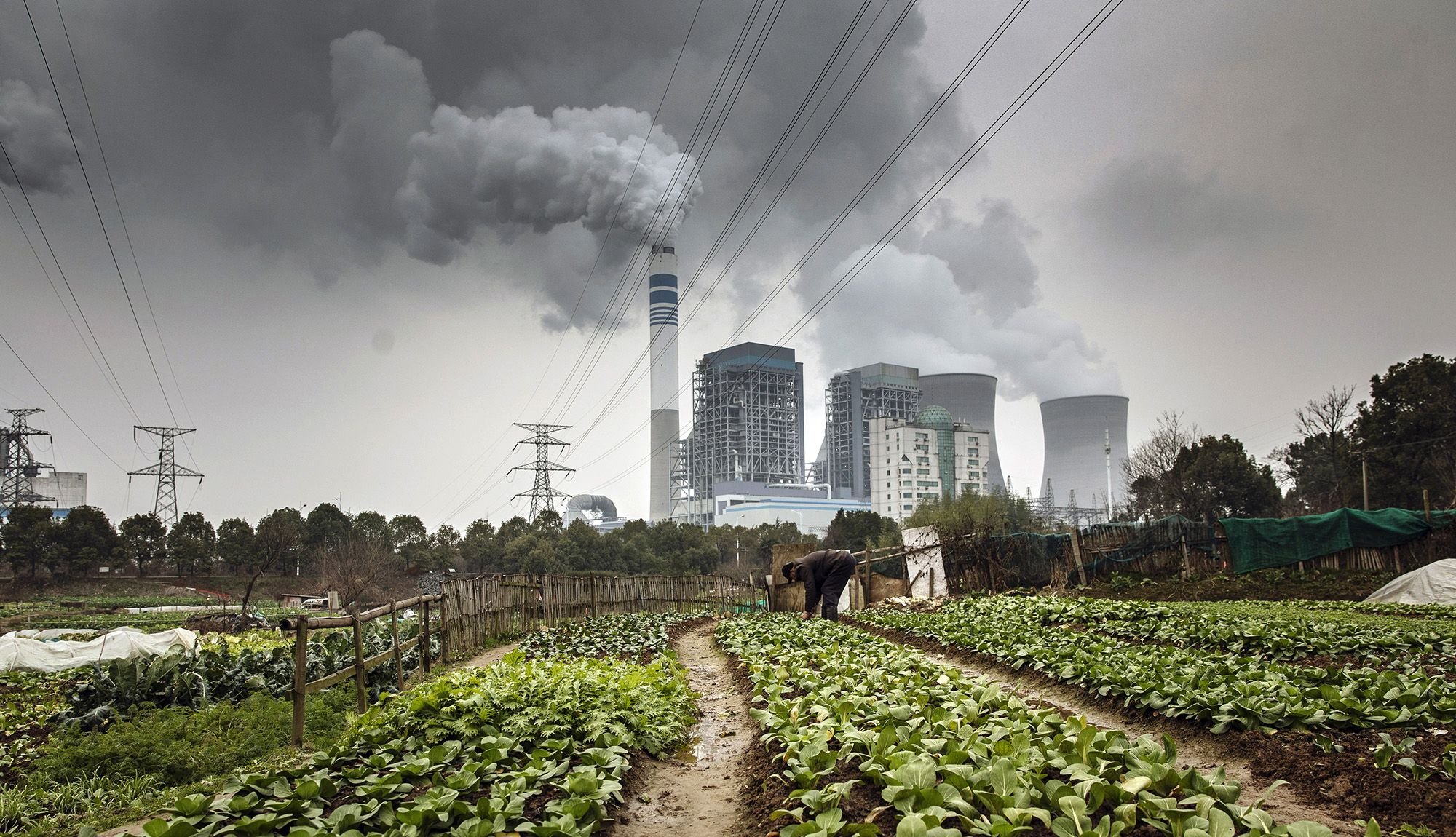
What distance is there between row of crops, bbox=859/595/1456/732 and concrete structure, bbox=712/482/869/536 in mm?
110095

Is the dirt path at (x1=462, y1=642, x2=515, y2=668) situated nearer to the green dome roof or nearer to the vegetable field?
the vegetable field

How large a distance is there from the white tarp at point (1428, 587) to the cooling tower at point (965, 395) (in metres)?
152

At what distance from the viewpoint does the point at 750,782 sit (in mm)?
5852

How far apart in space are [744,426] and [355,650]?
146301 mm

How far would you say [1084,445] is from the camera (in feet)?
465

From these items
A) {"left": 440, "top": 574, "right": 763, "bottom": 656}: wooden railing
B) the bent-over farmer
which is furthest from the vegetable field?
the bent-over farmer

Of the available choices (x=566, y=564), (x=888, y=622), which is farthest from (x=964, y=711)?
(x=566, y=564)

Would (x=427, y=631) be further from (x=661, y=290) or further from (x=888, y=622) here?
(x=661, y=290)

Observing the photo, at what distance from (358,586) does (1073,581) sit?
106 ft

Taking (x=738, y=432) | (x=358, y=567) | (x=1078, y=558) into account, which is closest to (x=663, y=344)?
(x=738, y=432)

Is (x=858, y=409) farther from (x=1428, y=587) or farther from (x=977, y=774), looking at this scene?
(x=977, y=774)

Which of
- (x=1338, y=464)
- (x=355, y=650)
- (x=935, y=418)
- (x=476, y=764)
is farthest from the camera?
(x=935, y=418)

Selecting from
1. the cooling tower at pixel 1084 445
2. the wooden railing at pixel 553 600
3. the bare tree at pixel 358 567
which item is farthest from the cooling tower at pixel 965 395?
the wooden railing at pixel 553 600

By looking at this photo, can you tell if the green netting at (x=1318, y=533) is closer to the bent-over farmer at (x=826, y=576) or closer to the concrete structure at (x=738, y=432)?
the bent-over farmer at (x=826, y=576)
